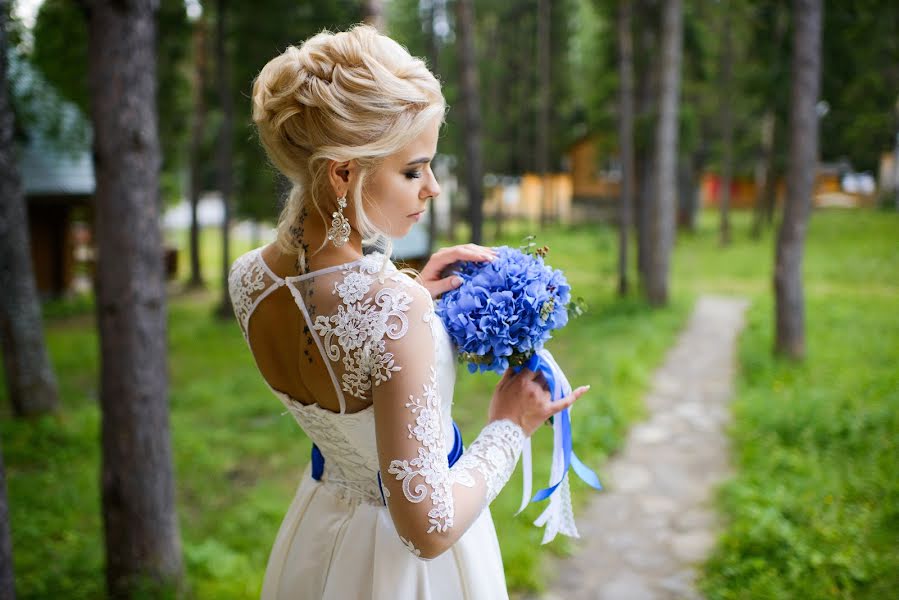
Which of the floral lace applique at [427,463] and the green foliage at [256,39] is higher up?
the green foliage at [256,39]

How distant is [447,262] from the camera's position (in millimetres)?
2070

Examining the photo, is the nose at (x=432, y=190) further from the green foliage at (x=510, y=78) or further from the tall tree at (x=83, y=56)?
the green foliage at (x=510, y=78)

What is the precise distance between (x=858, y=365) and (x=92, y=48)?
818 centimetres

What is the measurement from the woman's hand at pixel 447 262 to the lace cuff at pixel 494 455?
0.42 meters

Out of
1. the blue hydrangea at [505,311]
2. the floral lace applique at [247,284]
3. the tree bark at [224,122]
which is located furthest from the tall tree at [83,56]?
the blue hydrangea at [505,311]

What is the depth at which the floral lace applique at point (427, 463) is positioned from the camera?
1534 mm

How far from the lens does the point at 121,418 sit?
3.70m

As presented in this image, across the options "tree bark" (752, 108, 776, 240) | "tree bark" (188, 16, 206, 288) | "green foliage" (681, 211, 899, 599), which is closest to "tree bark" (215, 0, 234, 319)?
"tree bark" (188, 16, 206, 288)

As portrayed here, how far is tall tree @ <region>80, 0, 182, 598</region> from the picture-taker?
341 centimetres

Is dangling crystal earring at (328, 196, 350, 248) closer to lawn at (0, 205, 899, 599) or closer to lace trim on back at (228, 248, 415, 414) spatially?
lace trim on back at (228, 248, 415, 414)

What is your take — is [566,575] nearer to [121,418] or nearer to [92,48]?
[121,418]

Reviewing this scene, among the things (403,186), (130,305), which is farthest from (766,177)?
(403,186)

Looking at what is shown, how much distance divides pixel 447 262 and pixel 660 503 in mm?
4224

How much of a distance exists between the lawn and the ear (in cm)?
78
